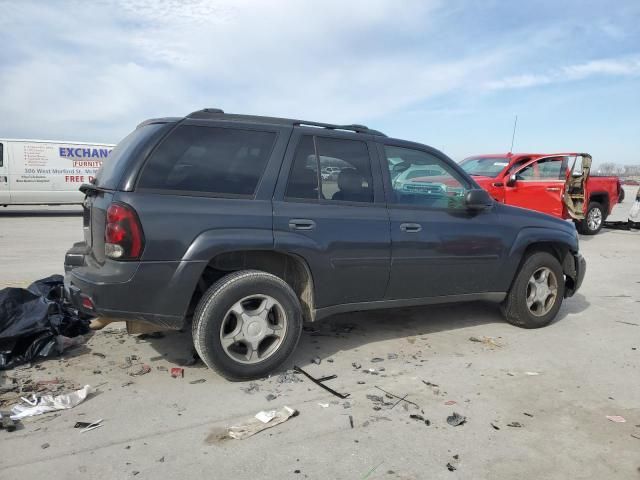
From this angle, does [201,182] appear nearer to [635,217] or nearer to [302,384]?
[302,384]

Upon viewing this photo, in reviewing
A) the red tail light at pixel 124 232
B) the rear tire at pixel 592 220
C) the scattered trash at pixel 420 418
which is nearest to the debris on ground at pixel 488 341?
the scattered trash at pixel 420 418

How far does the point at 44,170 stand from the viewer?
14930 millimetres

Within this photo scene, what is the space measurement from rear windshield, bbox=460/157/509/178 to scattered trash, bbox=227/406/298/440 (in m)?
9.28

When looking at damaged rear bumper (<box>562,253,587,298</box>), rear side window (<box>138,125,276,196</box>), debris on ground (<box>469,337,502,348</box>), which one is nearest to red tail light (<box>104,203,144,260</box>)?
rear side window (<box>138,125,276,196</box>)

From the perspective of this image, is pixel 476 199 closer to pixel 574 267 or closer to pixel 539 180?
pixel 574 267

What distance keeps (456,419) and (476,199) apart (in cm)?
201

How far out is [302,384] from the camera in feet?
11.7

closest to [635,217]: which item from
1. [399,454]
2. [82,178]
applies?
[399,454]

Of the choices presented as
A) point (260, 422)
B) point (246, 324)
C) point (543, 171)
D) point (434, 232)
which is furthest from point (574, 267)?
point (543, 171)

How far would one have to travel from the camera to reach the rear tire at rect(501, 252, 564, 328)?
193 inches

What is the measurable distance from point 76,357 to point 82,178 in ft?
43.4

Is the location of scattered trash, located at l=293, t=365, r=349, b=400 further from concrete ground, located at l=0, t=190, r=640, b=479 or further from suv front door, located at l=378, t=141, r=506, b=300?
suv front door, located at l=378, t=141, r=506, b=300

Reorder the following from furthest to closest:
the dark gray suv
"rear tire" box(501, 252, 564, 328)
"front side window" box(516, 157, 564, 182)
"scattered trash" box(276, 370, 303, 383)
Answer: "front side window" box(516, 157, 564, 182) → "rear tire" box(501, 252, 564, 328) → "scattered trash" box(276, 370, 303, 383) → the dark gray suv

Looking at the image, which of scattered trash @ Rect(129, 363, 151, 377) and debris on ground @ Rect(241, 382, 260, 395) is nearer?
debris on ground @ Rect(241, 382, 260, 395)
